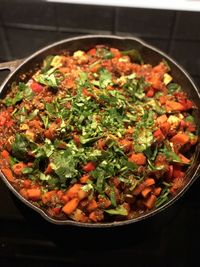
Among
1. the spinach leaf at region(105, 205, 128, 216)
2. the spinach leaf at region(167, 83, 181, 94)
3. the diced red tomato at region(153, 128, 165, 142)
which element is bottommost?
the spinach leaf at region(105, 205, 128, 216)

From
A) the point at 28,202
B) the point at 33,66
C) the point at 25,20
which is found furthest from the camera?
the point at 25,20

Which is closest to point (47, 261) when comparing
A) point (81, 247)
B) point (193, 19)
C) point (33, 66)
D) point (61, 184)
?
point (81, 247)

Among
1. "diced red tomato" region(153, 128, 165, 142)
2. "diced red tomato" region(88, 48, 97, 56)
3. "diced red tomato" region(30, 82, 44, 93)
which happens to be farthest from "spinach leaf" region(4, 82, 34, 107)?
"diced red tomato" region(153, 128, 165, 142)

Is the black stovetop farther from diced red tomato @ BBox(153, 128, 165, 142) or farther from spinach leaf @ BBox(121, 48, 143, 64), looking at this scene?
spinach leaf @ BBox(121, 48, 143, 64)

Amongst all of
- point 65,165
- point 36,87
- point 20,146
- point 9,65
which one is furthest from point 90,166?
point 9,65

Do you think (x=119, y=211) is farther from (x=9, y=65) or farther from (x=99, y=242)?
(x=9, y=65)

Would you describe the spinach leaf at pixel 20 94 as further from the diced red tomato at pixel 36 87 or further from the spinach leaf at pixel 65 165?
the spinach leaf at pixel 65 165

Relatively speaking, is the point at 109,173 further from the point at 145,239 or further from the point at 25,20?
the point at 25,20

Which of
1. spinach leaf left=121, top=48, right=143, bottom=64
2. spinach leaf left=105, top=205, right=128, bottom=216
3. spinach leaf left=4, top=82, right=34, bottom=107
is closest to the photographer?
spinach leaf left=105, top=205, right=128, bottom=216

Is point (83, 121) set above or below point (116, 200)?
above
